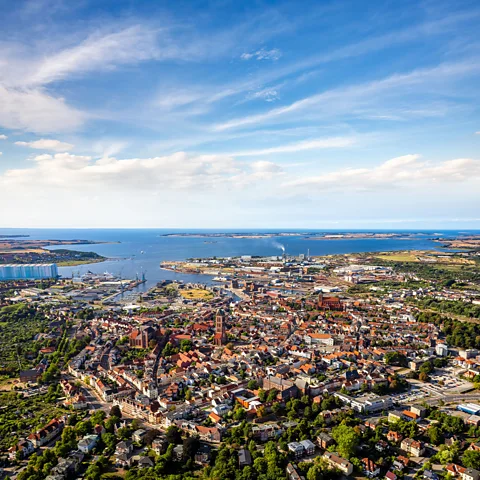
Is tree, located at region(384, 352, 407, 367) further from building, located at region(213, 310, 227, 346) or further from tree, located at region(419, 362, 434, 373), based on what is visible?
building, located at region(213, 310, 227, 346)

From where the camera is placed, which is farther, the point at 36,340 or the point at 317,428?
the point at 36,340

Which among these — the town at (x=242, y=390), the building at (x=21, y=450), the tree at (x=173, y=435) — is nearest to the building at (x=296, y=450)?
the town at (x=242, y=390)

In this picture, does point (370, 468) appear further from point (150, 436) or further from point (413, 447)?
point (150, 436)

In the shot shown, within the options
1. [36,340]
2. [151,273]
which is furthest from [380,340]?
[151,273]

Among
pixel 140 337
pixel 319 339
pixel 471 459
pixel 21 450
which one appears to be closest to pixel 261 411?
pixel 471 459

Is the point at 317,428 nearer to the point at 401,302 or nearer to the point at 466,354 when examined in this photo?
the point at 466,354

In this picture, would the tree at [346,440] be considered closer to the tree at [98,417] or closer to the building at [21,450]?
the tree at [98,417]
